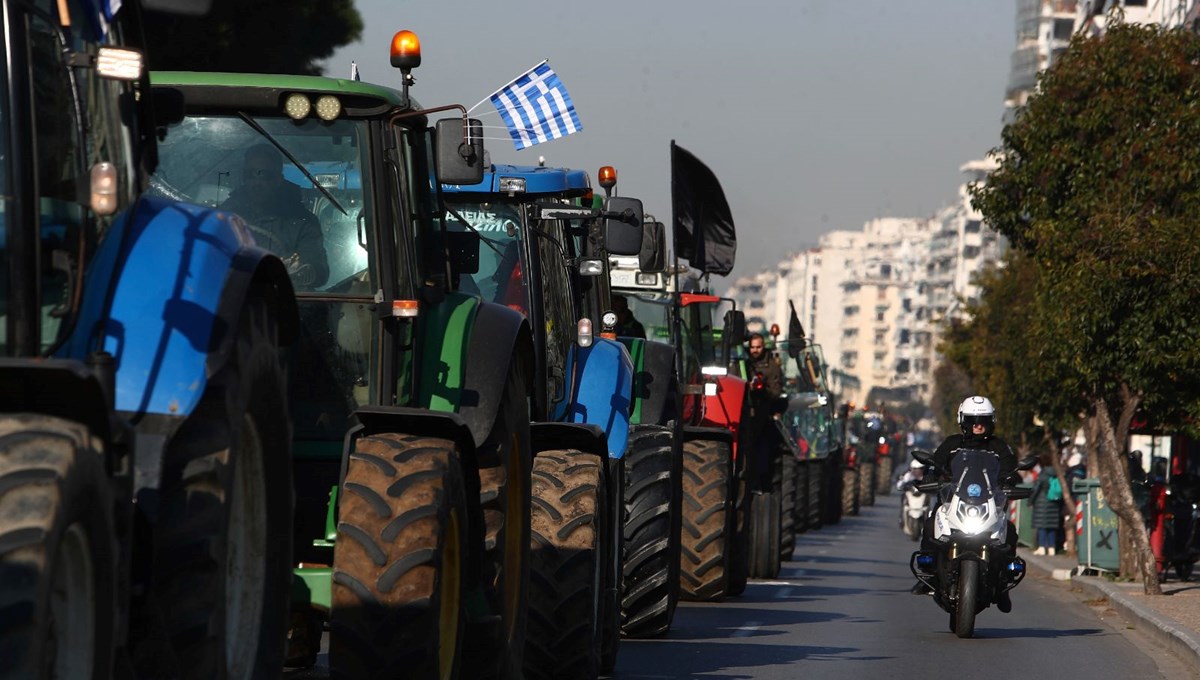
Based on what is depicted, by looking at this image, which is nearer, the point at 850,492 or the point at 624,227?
the point at 624,227

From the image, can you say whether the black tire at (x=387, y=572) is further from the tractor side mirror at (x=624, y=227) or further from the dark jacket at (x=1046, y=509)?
the dark jacket at (x=1046, y=509)

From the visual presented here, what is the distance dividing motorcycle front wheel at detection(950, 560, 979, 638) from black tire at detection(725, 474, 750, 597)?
2.90 m

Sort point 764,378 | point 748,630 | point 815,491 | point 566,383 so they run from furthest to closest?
point 815,491
point 764,378
point 748,630
point 566,383

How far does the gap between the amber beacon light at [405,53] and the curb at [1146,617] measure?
8.14m

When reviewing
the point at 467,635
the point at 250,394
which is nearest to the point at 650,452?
the point at 467,635

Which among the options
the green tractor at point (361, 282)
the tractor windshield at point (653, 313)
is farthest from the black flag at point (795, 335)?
the green tractor at point (361, 282)

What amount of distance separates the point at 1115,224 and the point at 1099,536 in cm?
484

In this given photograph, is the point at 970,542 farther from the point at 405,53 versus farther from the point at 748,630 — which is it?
the point at 405,53

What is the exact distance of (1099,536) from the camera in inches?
1039

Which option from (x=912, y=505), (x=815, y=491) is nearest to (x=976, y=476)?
(x=815, y=491)

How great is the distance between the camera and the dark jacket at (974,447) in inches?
653

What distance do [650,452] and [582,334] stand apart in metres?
2.44

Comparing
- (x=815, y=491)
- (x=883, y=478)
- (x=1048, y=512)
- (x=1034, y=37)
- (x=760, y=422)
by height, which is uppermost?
A: (x=1034, y=37)

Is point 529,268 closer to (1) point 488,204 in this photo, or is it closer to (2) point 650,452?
(1) point 488,204
